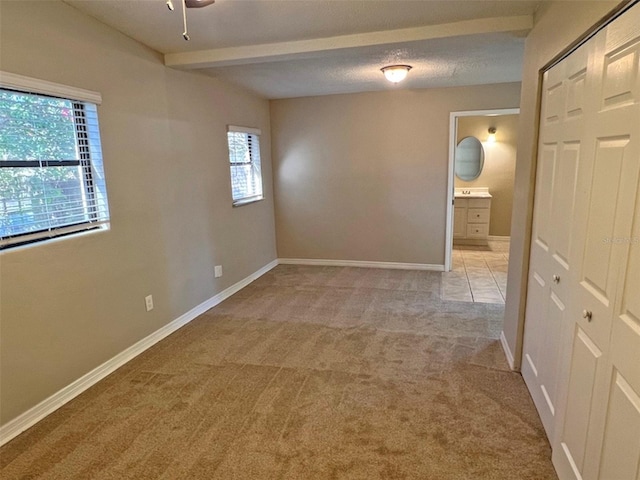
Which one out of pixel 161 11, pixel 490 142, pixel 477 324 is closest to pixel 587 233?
pixel 477 324

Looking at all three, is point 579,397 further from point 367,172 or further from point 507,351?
point 367,172

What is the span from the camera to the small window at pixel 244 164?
4500mm

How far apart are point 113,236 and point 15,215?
686mm

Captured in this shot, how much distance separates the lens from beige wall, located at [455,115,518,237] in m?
6.55

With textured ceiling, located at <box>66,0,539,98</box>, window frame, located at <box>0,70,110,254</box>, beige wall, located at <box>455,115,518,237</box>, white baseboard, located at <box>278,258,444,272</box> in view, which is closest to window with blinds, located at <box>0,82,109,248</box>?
window frame, located at <box>0,70,110,254</box>

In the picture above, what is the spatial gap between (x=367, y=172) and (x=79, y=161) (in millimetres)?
3519

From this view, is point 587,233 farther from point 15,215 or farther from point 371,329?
point 15,215

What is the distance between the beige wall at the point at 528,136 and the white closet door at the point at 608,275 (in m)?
0.43

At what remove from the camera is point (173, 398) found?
2439 millimetres

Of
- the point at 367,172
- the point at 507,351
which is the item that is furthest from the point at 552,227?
the point at 367,172

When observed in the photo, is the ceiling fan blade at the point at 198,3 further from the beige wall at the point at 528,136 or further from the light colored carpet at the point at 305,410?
the light colored carpet at the point at 305,410

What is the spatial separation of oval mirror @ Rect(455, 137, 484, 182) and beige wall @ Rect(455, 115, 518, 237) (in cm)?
7

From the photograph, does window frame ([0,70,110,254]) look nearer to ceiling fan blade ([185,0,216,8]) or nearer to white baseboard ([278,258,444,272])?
ceiling fan blade ([185,0,216,8])

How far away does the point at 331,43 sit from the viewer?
2.83m
